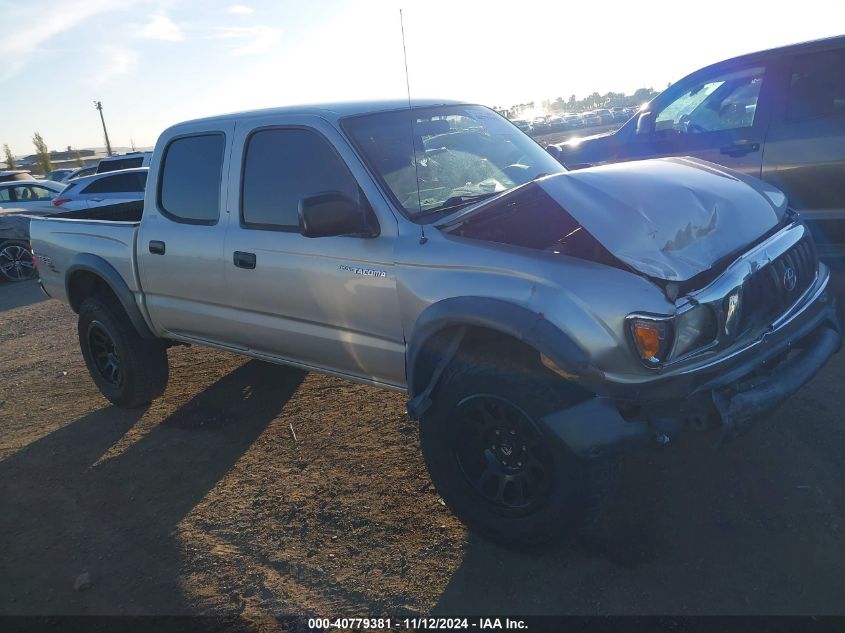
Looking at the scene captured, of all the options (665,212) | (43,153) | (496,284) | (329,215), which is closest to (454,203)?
(329,215)

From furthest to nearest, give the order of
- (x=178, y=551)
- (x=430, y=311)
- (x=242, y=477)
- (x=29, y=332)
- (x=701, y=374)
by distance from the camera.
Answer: (x=29, y=332), (x=242, y=477), (x=178, y=551), (x=430, y=311), (x=701, y=374)

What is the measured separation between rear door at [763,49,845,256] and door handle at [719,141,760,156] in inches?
4.1

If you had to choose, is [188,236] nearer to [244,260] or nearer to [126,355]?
[244,260]

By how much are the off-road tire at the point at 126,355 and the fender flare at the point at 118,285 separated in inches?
3.8

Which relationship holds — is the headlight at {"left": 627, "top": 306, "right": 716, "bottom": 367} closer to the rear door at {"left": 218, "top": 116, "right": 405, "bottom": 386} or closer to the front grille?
the front grille

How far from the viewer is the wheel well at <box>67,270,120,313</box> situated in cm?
526

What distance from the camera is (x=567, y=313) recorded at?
268cm

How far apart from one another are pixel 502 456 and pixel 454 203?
1345mm

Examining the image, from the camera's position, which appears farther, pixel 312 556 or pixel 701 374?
pixel 312 556

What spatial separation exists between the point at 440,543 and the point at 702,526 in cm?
119

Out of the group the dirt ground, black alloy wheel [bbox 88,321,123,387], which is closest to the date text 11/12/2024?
the dirt ground

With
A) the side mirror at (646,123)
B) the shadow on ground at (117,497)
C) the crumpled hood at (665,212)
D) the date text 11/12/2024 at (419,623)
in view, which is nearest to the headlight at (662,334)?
the crumpled hood at (665,212)

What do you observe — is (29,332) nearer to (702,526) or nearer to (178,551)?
(178,551)

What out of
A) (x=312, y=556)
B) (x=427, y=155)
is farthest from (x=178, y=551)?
(x=427, y=155)
